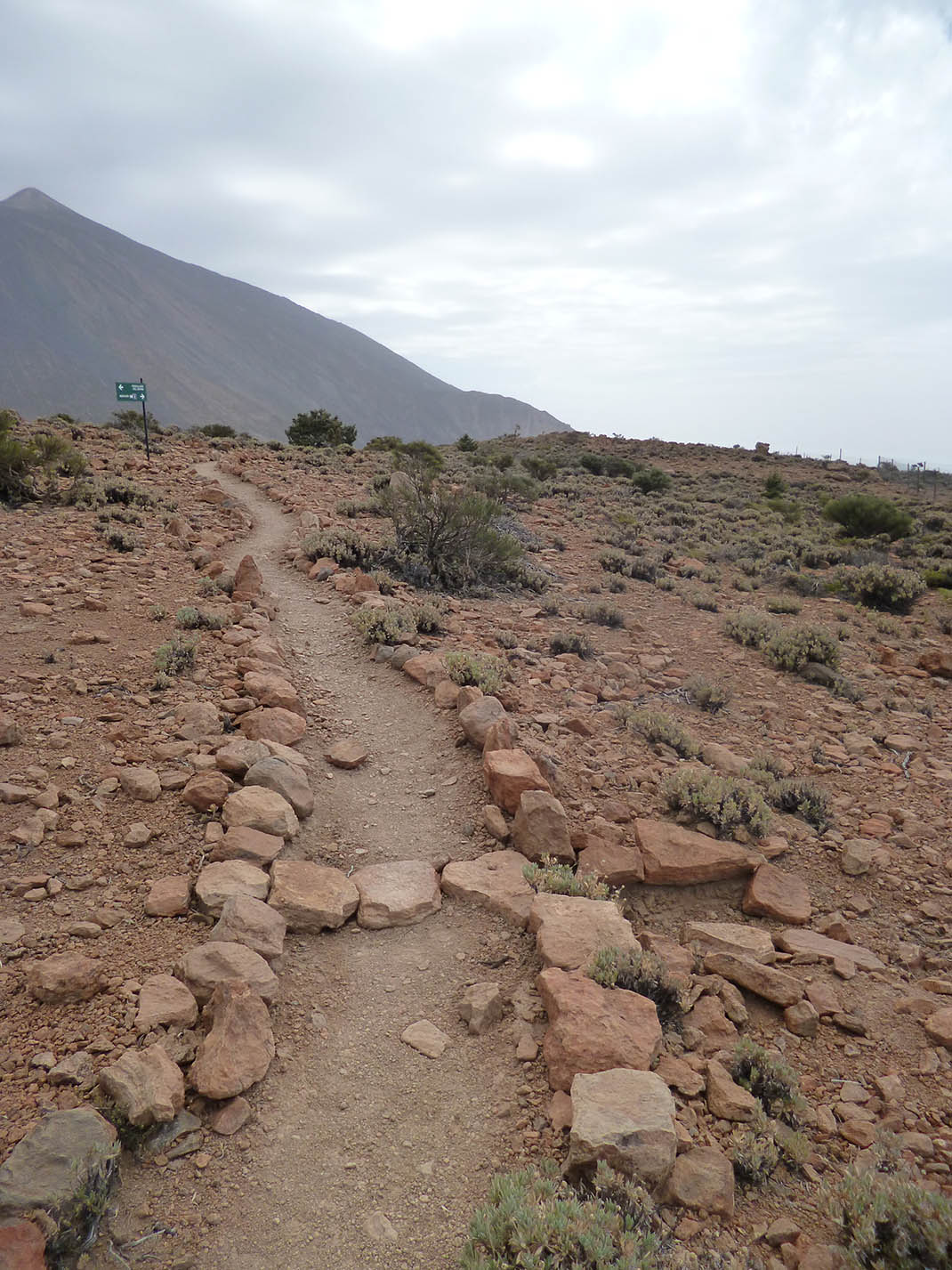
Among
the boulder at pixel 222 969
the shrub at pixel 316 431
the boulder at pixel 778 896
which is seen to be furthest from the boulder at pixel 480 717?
the shrub at pixel 316 431

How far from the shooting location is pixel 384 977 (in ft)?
11.8

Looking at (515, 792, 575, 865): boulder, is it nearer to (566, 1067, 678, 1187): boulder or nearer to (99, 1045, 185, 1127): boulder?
(566, 1067, 678, 1187): boulder

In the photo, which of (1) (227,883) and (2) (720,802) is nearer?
(1) (227,883)

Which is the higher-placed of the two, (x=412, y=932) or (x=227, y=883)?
(x=227, y=883)

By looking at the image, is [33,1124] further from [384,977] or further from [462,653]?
[462,653]

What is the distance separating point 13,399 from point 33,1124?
177 meters

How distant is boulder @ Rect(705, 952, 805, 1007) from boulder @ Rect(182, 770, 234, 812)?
307 cm

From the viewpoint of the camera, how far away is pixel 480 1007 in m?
3.29

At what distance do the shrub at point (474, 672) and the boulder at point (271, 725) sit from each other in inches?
66.1

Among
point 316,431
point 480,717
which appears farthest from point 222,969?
point 316,431

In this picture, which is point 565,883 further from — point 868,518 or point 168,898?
point 868,518

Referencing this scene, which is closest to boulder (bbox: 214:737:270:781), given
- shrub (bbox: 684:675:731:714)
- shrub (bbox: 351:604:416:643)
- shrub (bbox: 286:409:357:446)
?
shrub (bbox: 351:604:416:643)

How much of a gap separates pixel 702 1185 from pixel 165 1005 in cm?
228

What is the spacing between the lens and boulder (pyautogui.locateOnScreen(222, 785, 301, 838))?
14.1 ft
